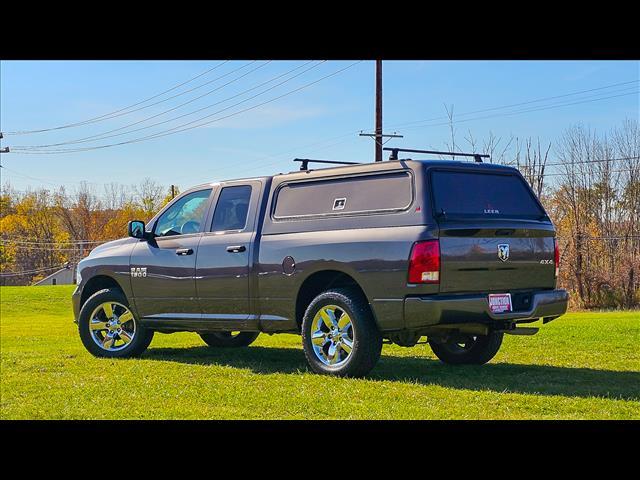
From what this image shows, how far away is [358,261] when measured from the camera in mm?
8359

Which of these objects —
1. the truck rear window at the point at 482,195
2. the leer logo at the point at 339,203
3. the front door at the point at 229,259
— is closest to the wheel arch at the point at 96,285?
the front door at the point at 229,259

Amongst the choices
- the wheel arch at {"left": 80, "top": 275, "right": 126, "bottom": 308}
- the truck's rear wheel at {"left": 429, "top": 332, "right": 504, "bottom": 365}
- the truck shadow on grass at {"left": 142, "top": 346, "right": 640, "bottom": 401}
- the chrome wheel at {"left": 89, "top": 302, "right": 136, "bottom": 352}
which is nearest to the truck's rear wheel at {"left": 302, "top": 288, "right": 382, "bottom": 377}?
the truck shadow on grass at {"left": 142, "top": 346, "right": 640, "bottom": 401}

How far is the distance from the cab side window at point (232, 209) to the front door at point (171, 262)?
0.77 ft

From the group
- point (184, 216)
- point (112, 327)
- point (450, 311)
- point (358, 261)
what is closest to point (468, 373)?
point (450, 311)

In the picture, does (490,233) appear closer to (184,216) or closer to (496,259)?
(496,259)

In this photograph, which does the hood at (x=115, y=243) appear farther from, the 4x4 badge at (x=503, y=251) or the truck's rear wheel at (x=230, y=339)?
the 4x4 badge at (x=503, y=251)

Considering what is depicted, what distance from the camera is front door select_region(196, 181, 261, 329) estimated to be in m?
9.48

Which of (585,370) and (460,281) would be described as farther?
(585,370)

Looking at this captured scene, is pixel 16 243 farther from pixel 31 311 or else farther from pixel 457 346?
pixel 457 346

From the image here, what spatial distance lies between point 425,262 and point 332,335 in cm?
133

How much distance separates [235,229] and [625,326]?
27.9 ft
